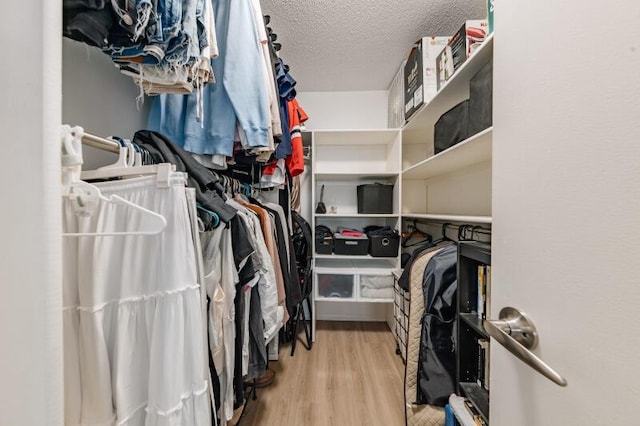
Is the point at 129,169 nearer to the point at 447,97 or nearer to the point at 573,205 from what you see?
the point at 573,205

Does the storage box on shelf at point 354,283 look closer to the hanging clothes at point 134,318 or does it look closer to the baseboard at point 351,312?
the baseboard at point 351,312

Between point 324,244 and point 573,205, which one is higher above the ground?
point 573,205

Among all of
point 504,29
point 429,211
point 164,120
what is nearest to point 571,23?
point 504,29

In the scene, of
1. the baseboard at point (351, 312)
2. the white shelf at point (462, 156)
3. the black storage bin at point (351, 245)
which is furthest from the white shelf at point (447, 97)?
the baseboard at point (351, 312)

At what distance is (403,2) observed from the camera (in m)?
1.42

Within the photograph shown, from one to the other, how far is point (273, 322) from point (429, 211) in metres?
1.68

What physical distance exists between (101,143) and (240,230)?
48 cm

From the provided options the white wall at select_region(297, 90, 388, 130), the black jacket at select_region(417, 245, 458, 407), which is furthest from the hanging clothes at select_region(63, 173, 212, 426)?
the white wall at select_region(297, 90, 388, 130)

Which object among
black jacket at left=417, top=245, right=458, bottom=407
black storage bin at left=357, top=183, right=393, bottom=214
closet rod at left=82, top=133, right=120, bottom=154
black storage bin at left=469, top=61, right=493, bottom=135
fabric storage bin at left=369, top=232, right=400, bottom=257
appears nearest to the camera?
closet rod at left=82, top=133, right=120, bottom=154

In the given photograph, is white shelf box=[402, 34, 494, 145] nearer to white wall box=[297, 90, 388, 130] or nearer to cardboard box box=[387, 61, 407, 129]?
cardboard box box=[387, 61, 407, 129]

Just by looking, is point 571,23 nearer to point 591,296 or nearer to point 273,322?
point 591,296

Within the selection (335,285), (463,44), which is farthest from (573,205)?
(335,285)

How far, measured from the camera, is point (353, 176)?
2211 mm

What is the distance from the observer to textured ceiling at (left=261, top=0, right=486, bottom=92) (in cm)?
144
